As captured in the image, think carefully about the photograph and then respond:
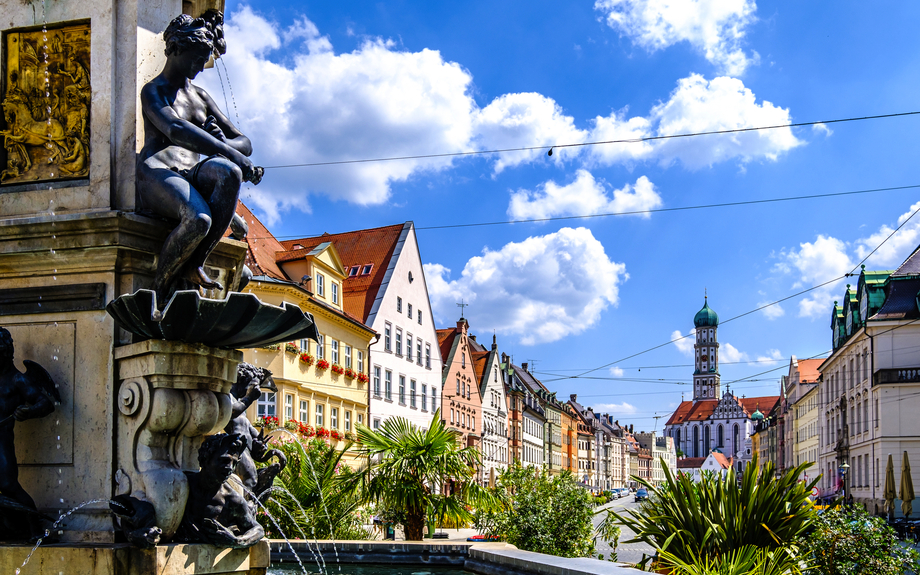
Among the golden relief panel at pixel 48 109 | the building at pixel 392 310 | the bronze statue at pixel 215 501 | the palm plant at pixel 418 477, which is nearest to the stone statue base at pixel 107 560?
the bronze statue at pixel 215 501

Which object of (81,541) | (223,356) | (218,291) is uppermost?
(218,291)

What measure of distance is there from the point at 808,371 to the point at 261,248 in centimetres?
6930

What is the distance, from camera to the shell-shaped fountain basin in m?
4.99

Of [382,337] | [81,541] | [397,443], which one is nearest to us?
[81,541]

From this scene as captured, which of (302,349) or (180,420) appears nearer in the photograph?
(180,420)

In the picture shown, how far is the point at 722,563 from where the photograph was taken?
770cm

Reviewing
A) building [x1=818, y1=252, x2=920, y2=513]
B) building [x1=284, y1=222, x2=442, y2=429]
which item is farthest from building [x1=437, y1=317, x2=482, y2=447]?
building [x1=818, y1=252, x2=920, y2=513]

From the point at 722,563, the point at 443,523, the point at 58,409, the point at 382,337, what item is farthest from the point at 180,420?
the point at 382,337

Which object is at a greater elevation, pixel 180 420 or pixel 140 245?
pixel 140 245

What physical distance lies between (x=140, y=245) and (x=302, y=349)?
3069 cm

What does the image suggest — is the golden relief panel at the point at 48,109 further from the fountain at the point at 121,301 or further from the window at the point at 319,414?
the window at the point at 319,414

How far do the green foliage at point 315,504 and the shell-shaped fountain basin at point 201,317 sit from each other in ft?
25.3

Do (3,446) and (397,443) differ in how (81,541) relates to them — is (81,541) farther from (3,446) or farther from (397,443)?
(397,443)

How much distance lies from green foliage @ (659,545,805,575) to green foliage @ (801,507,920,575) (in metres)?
0.21
